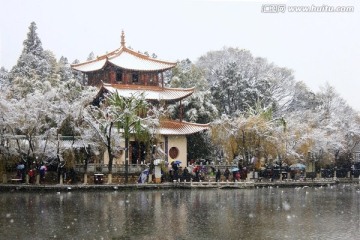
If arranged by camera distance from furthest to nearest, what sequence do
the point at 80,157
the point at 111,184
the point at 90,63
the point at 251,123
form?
the point at 90,63 < the point at 251,123 < the point at 80,157 < the point at 111,184

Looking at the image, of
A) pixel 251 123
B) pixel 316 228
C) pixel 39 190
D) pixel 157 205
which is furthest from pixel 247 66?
pixel 316 228

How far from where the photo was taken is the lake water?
14492 mm

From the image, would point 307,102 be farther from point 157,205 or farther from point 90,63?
point 157,205

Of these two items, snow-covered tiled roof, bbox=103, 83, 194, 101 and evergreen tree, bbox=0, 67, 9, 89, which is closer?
snow-covered tiled roof, bbox=103, 83, 194, 101

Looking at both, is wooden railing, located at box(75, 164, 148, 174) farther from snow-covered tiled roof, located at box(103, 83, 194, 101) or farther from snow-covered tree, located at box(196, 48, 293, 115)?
snow-covered tree, located at box(196, 48, 293, 115)

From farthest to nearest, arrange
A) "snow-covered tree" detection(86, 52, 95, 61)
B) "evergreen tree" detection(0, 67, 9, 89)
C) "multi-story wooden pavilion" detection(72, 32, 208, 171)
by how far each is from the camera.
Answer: "snow-covered tree" detection(86, 52, 95, 61) → "evergreen tree" detection(0, 67, 9, 89) → "multi-story wooden pavilion" detection(72, 32, 208, 171)

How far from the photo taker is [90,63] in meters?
47.0

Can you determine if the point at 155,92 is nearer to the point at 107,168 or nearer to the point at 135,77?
the point at 135,77

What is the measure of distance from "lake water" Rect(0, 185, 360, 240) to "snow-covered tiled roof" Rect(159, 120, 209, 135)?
1402 cm

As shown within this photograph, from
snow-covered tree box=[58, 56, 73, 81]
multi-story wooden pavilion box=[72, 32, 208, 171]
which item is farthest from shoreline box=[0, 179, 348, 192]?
snow-covered tree box=[58, 56, 73, 81]

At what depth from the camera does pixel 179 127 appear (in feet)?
136

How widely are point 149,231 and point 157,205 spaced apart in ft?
22.5

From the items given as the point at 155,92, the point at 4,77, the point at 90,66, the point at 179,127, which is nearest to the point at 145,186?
the point at 179,127

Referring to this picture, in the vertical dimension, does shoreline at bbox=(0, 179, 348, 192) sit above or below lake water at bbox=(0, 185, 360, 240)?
above
